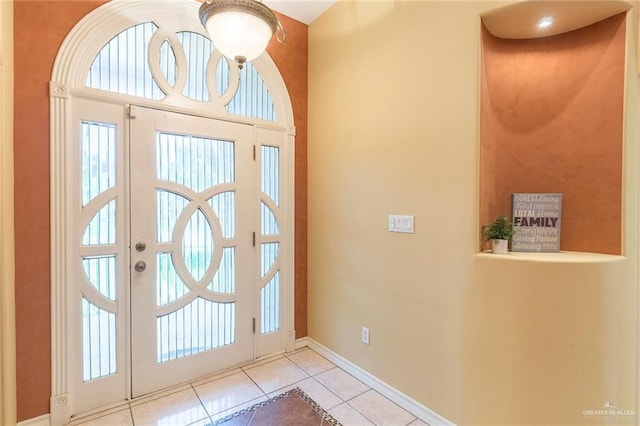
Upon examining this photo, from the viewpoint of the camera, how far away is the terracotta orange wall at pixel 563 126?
5.27 ft

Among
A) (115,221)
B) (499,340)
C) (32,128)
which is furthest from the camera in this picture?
(115,221)

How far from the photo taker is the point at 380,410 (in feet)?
6.60

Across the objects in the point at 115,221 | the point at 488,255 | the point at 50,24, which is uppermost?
the point at 50,24

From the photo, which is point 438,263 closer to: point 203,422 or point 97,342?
point 203,422

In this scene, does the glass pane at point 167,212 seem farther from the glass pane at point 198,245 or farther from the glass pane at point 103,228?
the glass pane at point 103,228

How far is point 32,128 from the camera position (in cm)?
175

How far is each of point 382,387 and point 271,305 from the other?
1166 millimetres

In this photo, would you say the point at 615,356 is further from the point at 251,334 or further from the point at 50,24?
the point at 50,24

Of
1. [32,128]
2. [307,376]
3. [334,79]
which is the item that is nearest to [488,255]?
[307,376]

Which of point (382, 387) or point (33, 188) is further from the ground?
point (33, 188)

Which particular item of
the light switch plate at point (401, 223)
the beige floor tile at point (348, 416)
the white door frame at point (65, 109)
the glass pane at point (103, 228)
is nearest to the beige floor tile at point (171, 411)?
the white door frame at point (65, 109)

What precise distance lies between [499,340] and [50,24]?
3.25m

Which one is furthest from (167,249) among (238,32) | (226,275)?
A: (238,32)

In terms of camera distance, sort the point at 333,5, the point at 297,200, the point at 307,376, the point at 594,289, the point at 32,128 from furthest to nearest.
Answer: the point at 297,200, the point at 333,5, the point at 307,376, the point at 32,128, the point at 594,289
